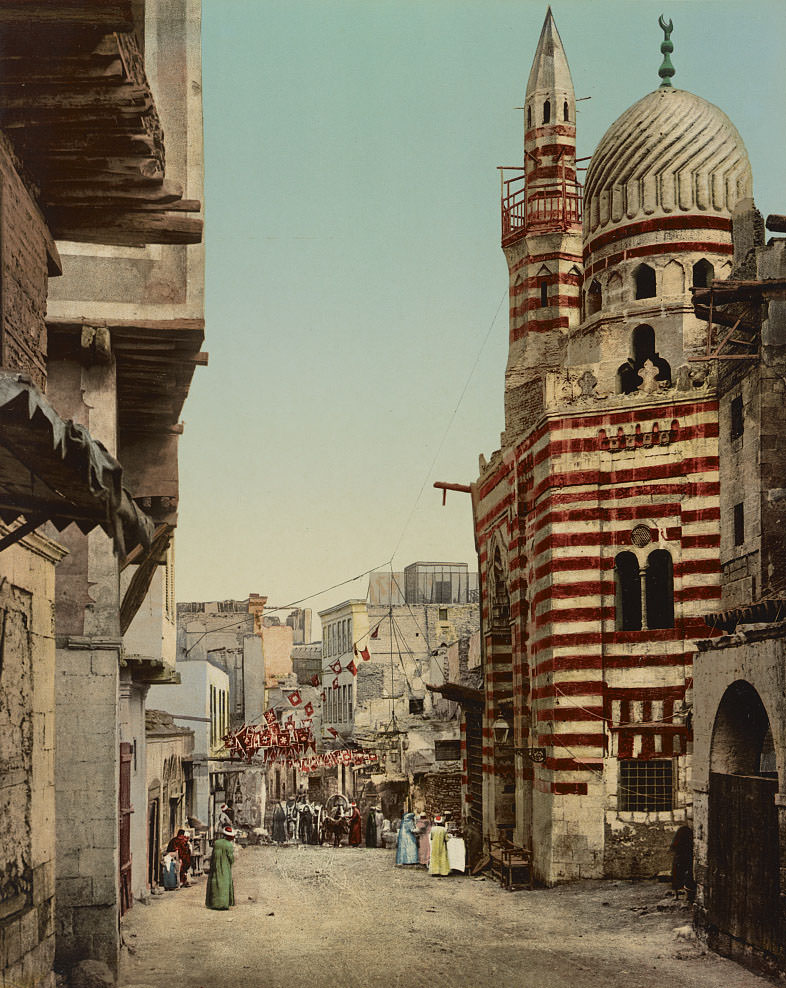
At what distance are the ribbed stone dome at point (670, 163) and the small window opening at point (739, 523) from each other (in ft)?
24.4

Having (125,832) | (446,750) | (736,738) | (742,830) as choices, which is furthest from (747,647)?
(446,750)

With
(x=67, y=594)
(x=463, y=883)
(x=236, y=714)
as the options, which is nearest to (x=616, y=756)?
(x=463, y=883)

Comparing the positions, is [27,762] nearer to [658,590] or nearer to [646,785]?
[646,785]

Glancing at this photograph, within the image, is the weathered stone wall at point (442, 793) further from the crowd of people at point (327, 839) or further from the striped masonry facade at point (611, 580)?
the striped masonry facade at point (611, 580)

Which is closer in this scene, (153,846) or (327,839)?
(153,846)

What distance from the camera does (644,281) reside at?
1054 inches

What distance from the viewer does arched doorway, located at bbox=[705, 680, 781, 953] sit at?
13.4 m

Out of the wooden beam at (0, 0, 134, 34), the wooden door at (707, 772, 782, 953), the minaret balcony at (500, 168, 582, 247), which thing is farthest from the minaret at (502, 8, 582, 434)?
the wooden beam at (0, 0, 134, 34)

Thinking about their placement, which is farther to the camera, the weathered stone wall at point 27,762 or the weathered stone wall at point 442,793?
the weathered stone wall at point 442,793

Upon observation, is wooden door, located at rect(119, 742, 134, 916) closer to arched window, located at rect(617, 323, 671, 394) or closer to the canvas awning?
the canvas awning

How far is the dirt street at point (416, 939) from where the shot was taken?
45.4 feet

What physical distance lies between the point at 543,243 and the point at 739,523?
1388 centimetres

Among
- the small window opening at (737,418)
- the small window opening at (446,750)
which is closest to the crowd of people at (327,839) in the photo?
the small window opening at (446,750)

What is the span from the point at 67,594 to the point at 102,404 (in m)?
2.09
